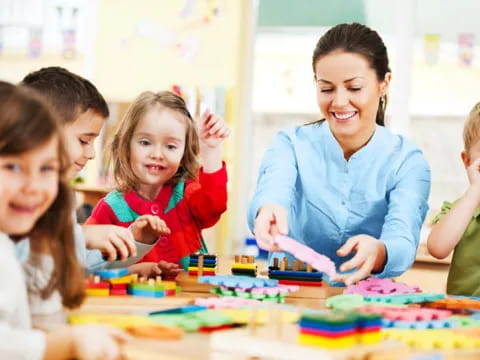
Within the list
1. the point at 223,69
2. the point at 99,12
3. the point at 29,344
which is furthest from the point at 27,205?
the point at 99,12

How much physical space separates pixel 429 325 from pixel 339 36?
0.91 metres

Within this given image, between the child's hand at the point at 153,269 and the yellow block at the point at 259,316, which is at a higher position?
the yellow block at the point at 259,316


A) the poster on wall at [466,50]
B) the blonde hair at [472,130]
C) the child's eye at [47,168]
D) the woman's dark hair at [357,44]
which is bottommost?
the child's eye at [47,168]

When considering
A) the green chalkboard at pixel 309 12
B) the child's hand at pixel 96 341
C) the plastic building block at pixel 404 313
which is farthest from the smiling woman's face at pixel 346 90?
the green chalkboard at pixel 309 12

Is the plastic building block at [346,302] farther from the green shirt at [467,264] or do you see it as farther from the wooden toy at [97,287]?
the green shirt at [467,264]

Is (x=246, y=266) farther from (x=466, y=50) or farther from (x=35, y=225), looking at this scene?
(x=466, y=50)

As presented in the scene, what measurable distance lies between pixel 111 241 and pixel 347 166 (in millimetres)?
712

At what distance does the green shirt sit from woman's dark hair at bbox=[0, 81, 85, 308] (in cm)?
110

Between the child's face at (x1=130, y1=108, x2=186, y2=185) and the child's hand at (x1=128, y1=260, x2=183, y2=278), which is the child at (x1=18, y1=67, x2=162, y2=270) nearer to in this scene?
the child's hand at (x1=128, y1=260, x2=183, y2=278)

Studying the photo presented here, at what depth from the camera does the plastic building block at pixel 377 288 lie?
5.08ft

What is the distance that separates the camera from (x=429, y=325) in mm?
1176

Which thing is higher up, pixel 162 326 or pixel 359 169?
pixel 359 169

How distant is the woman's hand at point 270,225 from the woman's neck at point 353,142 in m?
0.44

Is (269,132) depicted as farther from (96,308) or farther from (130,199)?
(96,308)
